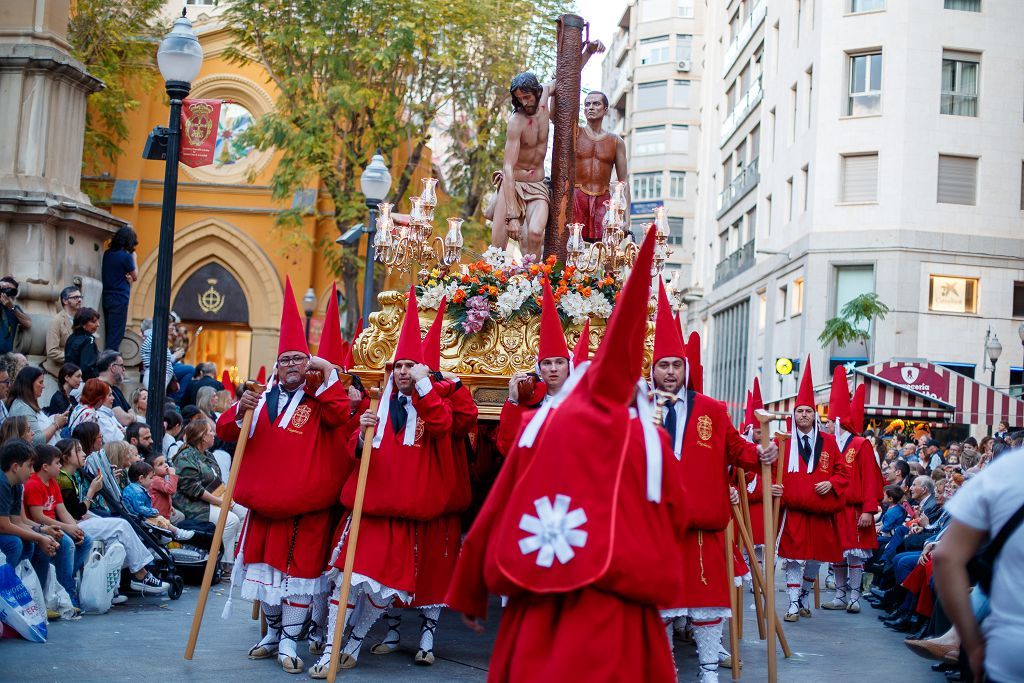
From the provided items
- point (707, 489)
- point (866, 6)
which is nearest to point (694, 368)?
point (707, 489)

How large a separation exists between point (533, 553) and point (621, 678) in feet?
1.89

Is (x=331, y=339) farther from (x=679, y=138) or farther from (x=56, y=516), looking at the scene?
(x=679, y=138)

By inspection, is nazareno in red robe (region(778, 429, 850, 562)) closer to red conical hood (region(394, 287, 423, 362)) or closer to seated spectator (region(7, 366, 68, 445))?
red conical hood (region(394, 287, 423, 362))

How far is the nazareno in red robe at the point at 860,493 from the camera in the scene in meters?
13.2

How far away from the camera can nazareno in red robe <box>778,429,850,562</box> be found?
12.4 metres

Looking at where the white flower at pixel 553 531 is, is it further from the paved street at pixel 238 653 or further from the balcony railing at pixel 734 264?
the balcony railing at pixel 734 264

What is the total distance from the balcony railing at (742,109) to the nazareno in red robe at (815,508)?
1348 inches

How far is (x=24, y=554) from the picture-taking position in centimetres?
901

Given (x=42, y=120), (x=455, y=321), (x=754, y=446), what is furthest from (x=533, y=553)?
(x=42, y=120)

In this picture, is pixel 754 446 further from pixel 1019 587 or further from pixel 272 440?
pixel 1019 587

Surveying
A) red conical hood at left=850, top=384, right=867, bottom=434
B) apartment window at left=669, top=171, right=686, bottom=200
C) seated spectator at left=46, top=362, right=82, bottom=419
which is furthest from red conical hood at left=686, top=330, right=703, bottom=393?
apartment window at left=669, top=171, right=686, bottom=200

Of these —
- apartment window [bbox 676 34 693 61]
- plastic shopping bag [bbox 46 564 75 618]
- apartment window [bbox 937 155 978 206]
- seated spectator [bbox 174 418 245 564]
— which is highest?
apartment window [bbox 676 34 693 61]

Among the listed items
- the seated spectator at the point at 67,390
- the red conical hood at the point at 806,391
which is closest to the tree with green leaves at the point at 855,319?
the red conical hood at the point at 806,391

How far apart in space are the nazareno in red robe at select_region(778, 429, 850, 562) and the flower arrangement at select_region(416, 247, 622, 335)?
308cm
